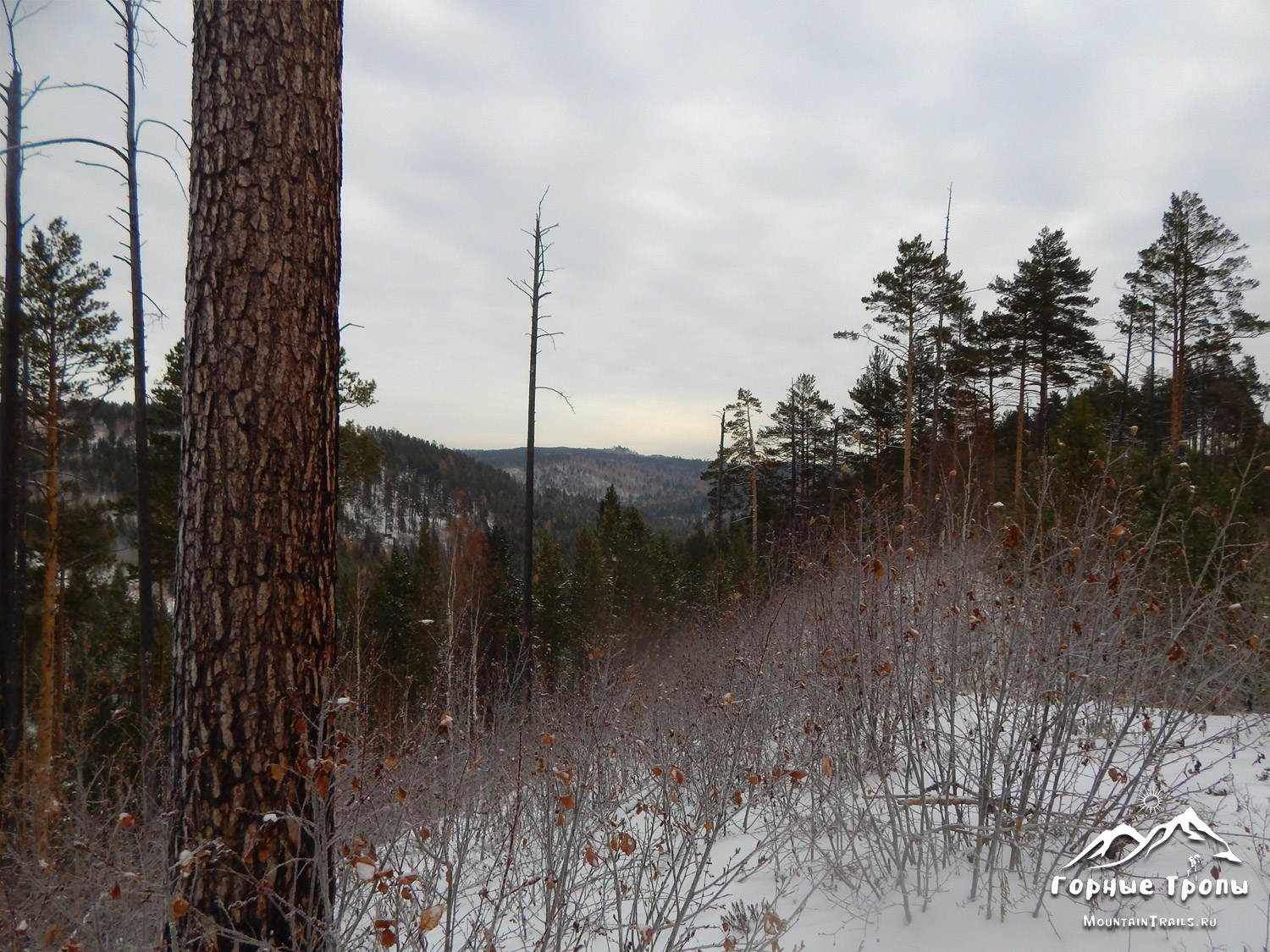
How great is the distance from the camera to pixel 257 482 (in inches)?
78.4

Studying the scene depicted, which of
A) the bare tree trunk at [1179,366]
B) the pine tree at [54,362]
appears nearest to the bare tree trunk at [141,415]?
the pine tree at [54,362]

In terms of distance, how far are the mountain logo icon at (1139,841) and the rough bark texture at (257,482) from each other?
307cm

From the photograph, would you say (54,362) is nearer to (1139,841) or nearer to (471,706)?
(471,706)

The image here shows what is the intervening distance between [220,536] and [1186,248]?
22.4 m

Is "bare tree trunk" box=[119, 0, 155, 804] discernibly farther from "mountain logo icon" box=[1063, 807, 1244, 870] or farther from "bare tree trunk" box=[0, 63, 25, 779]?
"mountain logo icon" box=[1063, 807, 1244, 870]

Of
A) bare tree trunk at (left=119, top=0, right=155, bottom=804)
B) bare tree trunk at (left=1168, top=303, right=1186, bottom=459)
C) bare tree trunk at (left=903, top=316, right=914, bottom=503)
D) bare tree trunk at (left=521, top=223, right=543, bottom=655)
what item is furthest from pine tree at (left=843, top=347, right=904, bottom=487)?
bare tree trunk at (left=119, top=0, right=155, bottom=804)

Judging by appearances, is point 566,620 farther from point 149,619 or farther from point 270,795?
point 270,795

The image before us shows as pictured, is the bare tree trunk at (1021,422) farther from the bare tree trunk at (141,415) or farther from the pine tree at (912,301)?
the bare tree trunk at (141,415)

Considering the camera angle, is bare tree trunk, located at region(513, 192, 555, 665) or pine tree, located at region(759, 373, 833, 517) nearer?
bare tree trunk, located at region(513, 192, 555, 665)

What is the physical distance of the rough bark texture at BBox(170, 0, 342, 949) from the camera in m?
1.91

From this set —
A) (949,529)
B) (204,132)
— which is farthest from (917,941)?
(204,132)

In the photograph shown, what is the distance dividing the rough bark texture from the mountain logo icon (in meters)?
3.07

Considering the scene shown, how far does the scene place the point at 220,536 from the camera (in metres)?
1.97

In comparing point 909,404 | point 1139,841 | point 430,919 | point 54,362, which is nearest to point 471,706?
point 430,919
